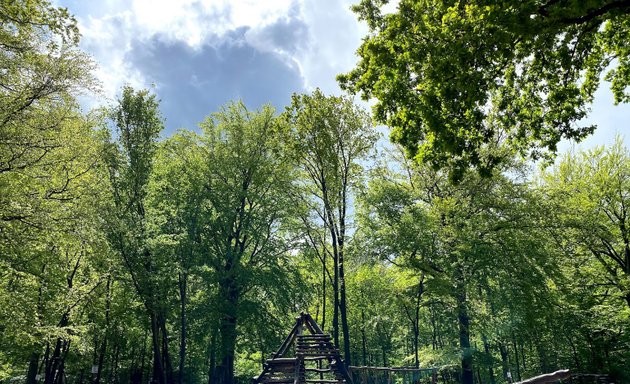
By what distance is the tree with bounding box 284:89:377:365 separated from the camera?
21.9m

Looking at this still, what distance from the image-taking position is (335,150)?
2248 cm

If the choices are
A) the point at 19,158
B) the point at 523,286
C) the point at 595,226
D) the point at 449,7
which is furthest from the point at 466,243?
the point at 19,158

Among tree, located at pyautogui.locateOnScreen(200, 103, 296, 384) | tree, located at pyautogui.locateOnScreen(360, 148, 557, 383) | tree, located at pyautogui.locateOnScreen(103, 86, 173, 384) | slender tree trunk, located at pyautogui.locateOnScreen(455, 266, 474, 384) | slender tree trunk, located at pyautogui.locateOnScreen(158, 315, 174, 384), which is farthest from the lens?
tree, located at pyautogui.locateOnScreen(200, 103, 296, 384)

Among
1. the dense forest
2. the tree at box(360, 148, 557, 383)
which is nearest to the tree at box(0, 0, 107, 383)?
the dense forest

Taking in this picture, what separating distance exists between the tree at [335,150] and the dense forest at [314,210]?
0.12 m

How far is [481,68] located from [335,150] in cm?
1381

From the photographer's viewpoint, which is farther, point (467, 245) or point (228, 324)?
point (228, 324)

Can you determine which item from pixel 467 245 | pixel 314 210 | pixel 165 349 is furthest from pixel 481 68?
pixel 165 349

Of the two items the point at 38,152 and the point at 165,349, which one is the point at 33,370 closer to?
the point at 165,349

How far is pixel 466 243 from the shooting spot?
18359 mm

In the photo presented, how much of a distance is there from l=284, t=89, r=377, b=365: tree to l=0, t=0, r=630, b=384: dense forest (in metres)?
0.12

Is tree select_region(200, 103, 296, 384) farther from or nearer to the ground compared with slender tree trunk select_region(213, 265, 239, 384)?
farther from the ground

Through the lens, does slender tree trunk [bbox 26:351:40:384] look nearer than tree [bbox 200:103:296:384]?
Yes

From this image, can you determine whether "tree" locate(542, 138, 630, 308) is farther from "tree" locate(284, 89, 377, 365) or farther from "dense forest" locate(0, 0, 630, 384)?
"tree" locate(284, 89, 377, 365)
